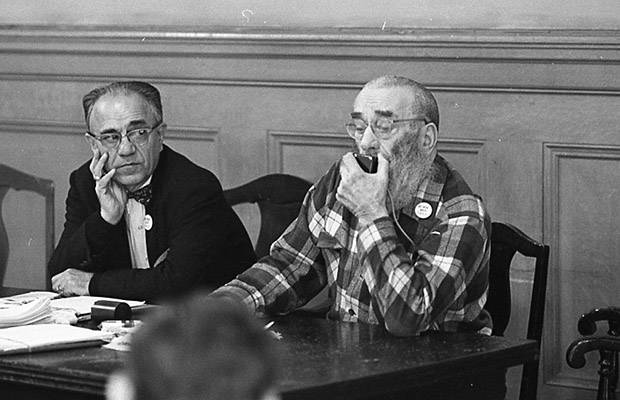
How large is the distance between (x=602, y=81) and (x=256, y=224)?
1.53 meters

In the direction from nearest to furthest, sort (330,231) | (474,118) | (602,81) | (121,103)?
1. (330,231)
2. (121,103)
3. (602,81)
4. (474,118)

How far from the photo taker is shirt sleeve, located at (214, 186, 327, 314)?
118 inches

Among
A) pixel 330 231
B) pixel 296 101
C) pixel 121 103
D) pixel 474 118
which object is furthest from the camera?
pixel 296 101

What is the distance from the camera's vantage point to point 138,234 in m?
3.57

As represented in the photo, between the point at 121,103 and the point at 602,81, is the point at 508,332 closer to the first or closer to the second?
the point at 602,81

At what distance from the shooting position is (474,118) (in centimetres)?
417

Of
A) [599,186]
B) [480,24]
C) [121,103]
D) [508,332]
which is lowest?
[508,332]

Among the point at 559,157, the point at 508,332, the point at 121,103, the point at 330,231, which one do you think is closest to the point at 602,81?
the point at 559,157

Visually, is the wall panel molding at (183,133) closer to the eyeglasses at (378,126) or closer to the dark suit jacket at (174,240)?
the dark suit jacket at (174,240)

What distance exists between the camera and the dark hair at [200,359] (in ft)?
1.93

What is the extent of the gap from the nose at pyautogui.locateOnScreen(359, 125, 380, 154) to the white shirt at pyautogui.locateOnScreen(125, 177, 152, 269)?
2.67 ft

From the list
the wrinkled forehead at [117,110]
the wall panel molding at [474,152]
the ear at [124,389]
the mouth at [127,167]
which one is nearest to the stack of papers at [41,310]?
the mouth at [127,167]

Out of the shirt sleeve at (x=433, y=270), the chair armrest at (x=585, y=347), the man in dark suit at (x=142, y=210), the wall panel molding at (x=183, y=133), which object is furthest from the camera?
the wall panel molding at (x=183, y=133)

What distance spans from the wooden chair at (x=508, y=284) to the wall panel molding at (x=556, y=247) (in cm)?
85
